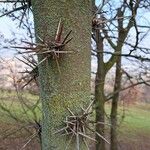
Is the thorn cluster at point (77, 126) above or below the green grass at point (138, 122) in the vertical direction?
above

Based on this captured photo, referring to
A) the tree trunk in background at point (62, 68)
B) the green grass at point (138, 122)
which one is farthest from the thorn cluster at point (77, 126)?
the green grass at point (138, 122)

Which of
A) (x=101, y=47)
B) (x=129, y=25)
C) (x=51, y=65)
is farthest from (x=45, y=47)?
(x=129, y=25)

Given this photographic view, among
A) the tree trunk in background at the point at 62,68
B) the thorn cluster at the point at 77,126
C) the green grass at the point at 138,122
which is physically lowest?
the green grass at the point at 138,122

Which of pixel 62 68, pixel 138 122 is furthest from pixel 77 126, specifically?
pixel 138 122

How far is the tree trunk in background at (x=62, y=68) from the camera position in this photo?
1.20 meters

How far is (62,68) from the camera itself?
120 cm

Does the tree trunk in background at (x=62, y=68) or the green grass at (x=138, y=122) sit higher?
the tree trunk in background at (x=62, y=68)

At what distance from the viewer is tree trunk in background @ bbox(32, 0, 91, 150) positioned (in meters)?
1.20

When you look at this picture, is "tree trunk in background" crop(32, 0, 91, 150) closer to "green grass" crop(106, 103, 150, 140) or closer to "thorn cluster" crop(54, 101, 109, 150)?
"thorn cluster" crop(54, 101, 109, 150)

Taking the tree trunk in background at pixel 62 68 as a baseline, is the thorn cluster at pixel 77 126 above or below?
below

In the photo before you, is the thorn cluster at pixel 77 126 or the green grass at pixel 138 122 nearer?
the thorn cluster at pixel 77 126

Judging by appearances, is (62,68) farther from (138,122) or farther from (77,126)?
(138,122)

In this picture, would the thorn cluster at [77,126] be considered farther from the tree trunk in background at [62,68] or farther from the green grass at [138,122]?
the green grass at [138,122]

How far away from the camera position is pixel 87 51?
1.24 m
